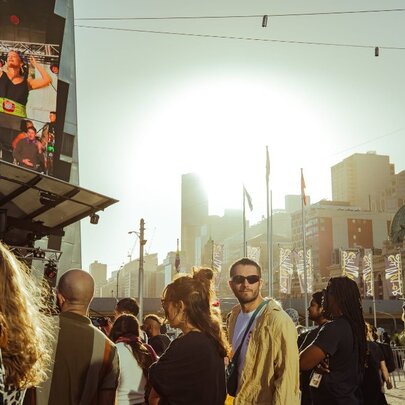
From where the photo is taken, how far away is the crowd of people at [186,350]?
7.38 feet

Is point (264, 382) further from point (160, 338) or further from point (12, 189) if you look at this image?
point (12, 189)

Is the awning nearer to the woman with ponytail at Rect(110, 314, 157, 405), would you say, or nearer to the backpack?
the woman with ponytail at Rect(110, 314, 157, 405)

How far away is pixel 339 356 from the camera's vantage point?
4629 mm

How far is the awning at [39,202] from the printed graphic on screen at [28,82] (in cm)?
899

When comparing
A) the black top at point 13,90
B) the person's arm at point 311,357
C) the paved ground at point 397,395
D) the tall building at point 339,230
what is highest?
the tall building at point 339,230

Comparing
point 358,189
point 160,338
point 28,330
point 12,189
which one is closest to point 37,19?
point 12,189

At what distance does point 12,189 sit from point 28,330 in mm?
11358

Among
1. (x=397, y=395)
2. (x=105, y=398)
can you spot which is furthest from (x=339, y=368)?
(x=397, y=395)

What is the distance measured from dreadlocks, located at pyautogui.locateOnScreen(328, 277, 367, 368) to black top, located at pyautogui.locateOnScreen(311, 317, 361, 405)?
2.7 inches

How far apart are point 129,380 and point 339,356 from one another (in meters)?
1.95

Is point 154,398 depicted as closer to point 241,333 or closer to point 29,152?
point 241,333

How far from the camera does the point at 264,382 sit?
4125mm

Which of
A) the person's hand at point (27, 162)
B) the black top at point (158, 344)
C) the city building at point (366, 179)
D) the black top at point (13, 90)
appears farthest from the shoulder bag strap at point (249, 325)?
the city building at point (366, 179)

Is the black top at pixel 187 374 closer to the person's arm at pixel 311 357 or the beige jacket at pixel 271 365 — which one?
the beige jacket at pixel 271 365
